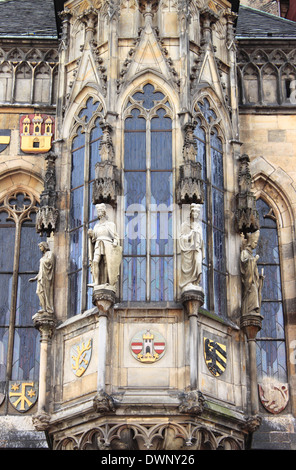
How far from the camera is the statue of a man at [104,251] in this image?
64.4ft

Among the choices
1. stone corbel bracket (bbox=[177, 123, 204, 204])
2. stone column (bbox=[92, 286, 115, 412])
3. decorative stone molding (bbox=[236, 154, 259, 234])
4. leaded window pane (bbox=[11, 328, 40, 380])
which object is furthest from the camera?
leaded window pane (bbox=[11, 328, 40, 380])

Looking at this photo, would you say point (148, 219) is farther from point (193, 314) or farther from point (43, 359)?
point (43, 359)

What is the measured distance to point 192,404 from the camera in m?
18.7

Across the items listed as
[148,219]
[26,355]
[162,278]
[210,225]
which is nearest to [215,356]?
[162,278]

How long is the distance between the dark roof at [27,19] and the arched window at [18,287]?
11.7ft

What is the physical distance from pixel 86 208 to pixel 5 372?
3363 millimetres

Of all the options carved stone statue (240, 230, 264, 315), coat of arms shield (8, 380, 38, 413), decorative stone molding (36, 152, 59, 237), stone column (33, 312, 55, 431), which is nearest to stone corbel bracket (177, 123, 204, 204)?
carved stone statue (240, 230, 264, 315)

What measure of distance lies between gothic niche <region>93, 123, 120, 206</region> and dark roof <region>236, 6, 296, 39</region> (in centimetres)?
530

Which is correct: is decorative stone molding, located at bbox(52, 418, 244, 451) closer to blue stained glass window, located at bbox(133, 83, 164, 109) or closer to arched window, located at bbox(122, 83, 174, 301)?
arched window, located at bbox(122, 83, 174, 301)

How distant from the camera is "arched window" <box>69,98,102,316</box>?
20.5 m

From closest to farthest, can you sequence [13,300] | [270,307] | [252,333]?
[252,333] → [13,300] → [270,307]

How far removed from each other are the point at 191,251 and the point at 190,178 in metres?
1.31

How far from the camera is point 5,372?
862 inches

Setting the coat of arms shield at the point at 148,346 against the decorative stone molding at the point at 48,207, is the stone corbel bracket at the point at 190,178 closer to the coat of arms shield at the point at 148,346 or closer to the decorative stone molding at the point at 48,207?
the decorative stone molding at the point at 48,207
